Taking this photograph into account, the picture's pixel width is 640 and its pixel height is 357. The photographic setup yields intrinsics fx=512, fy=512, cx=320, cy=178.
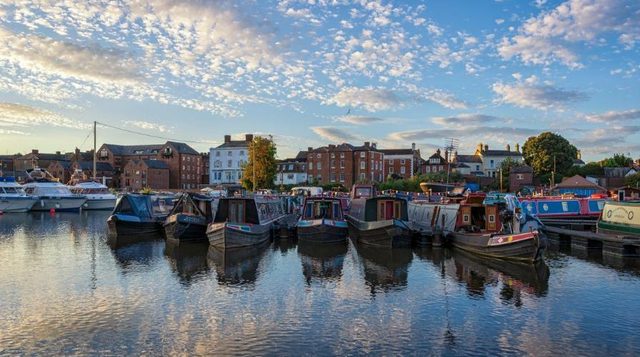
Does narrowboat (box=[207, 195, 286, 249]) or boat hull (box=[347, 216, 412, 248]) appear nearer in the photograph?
narrowboat (box=[207, 195, 286, 249])

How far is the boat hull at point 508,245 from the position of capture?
901 inches

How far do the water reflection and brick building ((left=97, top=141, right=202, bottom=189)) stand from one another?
8426 centimetres

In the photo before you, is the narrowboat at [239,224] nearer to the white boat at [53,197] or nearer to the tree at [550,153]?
the white boat at [53,197]

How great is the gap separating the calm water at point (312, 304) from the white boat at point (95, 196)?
40.1m

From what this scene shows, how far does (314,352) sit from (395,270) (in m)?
11.3

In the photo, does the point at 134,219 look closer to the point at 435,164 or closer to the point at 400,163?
the point at 400,163

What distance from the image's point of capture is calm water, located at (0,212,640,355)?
12.6 metres

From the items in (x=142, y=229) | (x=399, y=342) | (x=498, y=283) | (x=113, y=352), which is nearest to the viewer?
(x=113, y=352)

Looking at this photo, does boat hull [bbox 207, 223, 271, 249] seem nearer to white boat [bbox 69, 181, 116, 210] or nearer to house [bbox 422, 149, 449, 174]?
white boat [bbox 69, 181, 116, 210]

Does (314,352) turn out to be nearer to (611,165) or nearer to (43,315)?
(43,315)

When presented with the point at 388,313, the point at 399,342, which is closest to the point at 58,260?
the point at 388,313

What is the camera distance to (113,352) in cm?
1186

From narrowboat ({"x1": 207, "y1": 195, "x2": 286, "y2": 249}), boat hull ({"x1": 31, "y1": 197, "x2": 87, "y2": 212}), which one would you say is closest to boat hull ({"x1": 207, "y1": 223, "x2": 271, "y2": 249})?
narrowboat ({"x1": 207, "y1": 195, "x2": 286, "y2": 249})

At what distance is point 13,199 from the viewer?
188 feet
